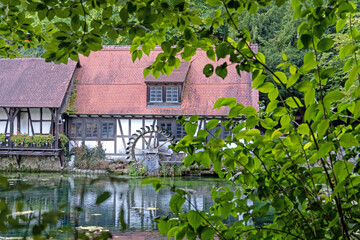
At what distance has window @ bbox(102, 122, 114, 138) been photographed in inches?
Answer: 928

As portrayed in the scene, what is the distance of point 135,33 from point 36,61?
2474cm

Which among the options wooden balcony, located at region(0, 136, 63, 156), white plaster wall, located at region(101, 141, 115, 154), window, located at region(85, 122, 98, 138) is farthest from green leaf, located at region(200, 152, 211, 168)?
window, located at region(85, 122, 98, 138)

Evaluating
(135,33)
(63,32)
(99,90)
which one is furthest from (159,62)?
(99,90)

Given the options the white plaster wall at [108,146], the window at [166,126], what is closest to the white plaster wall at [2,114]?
the white plaster wall at [108,146]

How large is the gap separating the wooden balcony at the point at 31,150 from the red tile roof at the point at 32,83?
196 centimetres

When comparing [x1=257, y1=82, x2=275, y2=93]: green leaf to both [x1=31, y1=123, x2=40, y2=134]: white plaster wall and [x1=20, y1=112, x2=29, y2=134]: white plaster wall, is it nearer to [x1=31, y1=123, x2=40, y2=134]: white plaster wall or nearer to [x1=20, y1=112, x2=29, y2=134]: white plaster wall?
[x1=31, y1=123, x2=40, y2=134]: white plaster wall

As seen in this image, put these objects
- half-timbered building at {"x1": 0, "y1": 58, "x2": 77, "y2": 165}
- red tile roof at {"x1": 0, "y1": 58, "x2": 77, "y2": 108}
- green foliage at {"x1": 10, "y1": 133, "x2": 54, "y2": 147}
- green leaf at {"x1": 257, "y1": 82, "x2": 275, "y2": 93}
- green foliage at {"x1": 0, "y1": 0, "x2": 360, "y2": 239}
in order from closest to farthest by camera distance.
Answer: green foliage at {"x1": 0, "y1": 0, "x2": 360, "y2": 239}, green leaf at {"x1": 257, "y1": 82, "x2": 275, "y2": 93}, green foliage at {"x1": 10, "y1": 133, "x2": 54, "y2": 147}, half-timbered building at {"x1": 0, "y1": 58, "x2": 77, "y2": 165}, red tile roof at {"x1": 0, "y1": 58, "x2": 77, "y2": 108}

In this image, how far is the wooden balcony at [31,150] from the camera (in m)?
22.3

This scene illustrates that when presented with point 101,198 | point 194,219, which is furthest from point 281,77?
point 101,198

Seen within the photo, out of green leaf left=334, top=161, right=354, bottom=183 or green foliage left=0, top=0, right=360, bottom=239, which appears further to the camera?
green foliage left=0, top=0, right=360, bottom=239

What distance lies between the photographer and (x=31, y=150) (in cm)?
2258

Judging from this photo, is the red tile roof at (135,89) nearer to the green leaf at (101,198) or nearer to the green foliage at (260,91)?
the green foliage at (260,91)

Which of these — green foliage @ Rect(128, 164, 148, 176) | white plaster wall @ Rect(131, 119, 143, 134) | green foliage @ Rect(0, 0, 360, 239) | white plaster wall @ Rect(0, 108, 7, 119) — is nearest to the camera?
green foliage @ Rect(0, 0, 360, 239)

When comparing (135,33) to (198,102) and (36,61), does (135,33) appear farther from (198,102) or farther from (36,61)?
(36,61)
